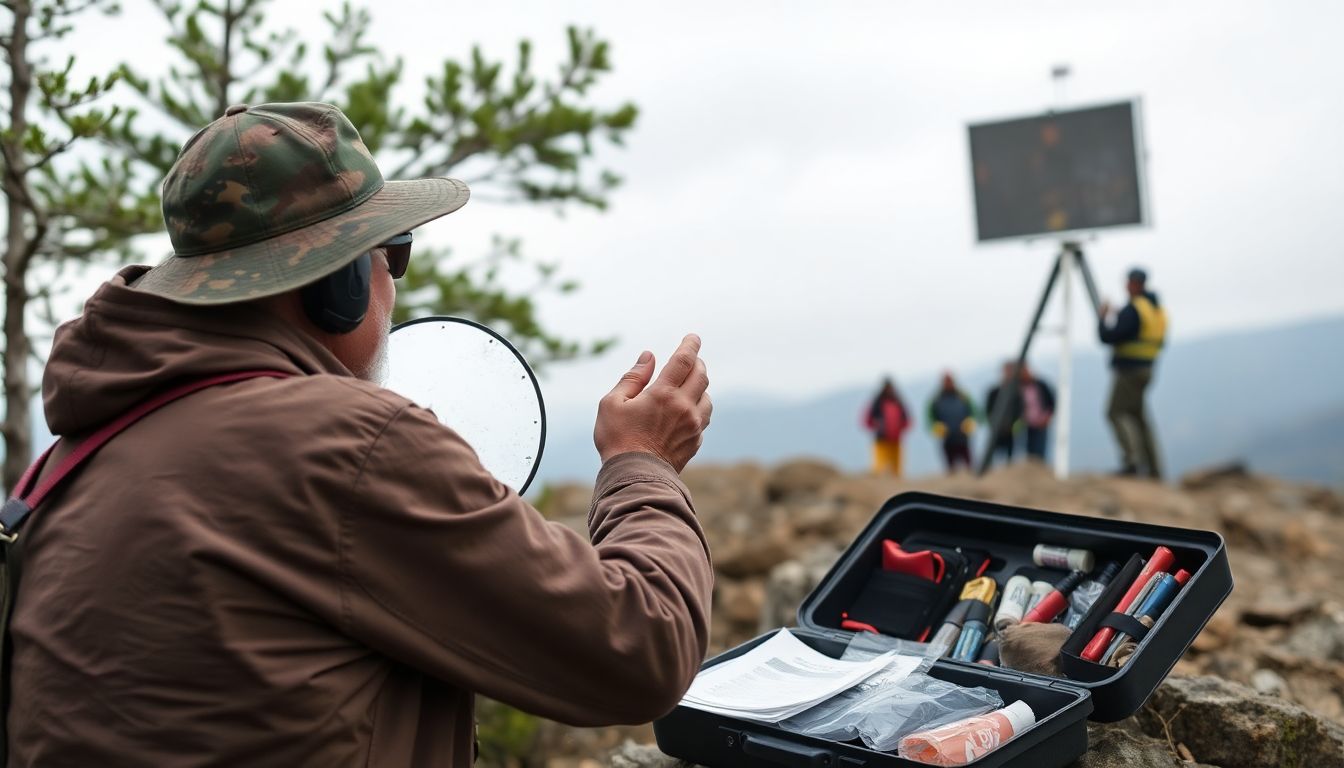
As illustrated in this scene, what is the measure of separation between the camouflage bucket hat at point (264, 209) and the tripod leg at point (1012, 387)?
39.9 feet

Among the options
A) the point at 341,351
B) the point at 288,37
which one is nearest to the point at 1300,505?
the point at 288,37

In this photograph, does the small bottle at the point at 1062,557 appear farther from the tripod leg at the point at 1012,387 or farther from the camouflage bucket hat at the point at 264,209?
the tripod leg at the point at 1012,387

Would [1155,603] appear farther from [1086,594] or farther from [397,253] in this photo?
[397,253]

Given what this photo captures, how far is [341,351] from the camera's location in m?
1.96

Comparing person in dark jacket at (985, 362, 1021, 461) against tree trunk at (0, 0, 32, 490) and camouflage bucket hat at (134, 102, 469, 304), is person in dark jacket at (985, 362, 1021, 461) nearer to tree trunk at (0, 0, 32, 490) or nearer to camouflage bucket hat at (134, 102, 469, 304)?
tree trunk at (0, 0, 32, 490)

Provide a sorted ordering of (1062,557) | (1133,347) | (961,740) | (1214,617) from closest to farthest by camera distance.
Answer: (961,740), (1062,557), (1214,617), (1133,347)

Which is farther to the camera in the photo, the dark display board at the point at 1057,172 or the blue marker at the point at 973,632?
the dark display board at the point at 1057,172

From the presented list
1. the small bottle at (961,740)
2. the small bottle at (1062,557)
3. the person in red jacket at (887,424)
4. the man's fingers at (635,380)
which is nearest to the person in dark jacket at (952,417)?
the person in red jacket at (887,424)

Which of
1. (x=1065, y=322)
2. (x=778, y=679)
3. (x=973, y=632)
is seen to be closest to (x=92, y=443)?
(x=778, y=679)

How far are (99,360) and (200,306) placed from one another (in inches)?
6.5

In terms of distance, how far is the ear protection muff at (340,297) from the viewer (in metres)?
1.85

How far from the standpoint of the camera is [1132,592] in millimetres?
2664

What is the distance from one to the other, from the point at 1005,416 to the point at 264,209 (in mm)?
12689

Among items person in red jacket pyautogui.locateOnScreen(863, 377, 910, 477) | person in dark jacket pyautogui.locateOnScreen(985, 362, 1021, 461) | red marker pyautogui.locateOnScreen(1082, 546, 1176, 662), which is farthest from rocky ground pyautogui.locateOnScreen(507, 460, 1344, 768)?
person in red jacket pyautogui.locateOnScreen(863, 377, 910, 477)
